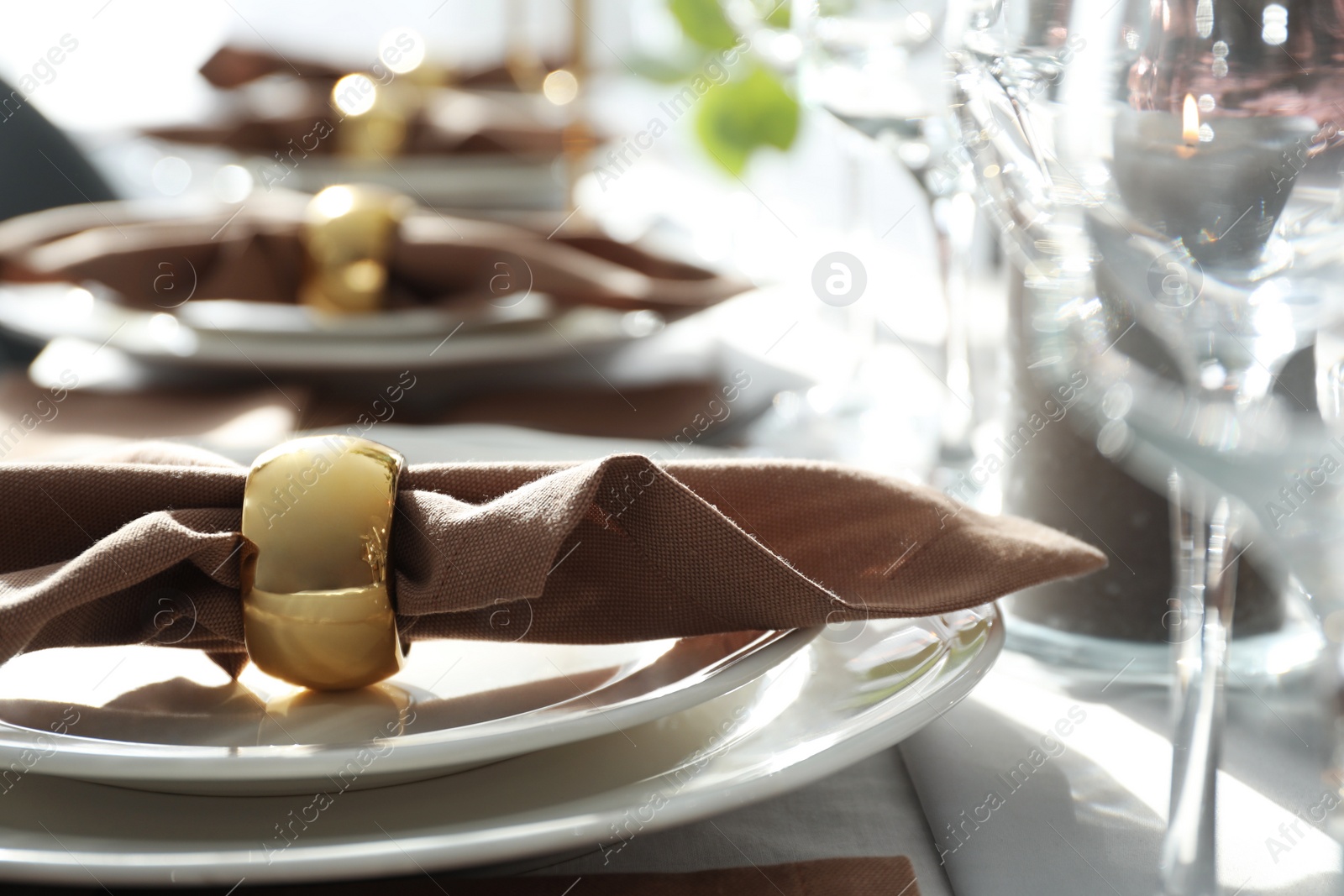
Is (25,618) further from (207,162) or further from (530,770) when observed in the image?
(207,162)

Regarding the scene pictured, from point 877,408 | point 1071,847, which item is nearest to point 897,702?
point 1071,847

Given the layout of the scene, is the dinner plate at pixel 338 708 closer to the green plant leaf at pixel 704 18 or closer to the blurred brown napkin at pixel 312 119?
the blurred brown napkin at pixel 312 119

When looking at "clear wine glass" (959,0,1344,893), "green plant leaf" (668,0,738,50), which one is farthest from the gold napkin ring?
"green plant leaf" (668,0,738,50)

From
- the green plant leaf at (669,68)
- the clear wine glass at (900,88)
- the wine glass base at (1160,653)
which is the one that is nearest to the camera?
the wine glass base at (1160,653)

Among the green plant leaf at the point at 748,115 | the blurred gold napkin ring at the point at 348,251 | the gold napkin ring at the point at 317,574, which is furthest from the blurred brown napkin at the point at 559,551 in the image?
the green plant leaf at the point at 748,115

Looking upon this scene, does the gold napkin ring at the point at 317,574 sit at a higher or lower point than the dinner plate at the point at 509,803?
higher

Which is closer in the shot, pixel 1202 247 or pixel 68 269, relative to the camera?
pixel 1202 247
